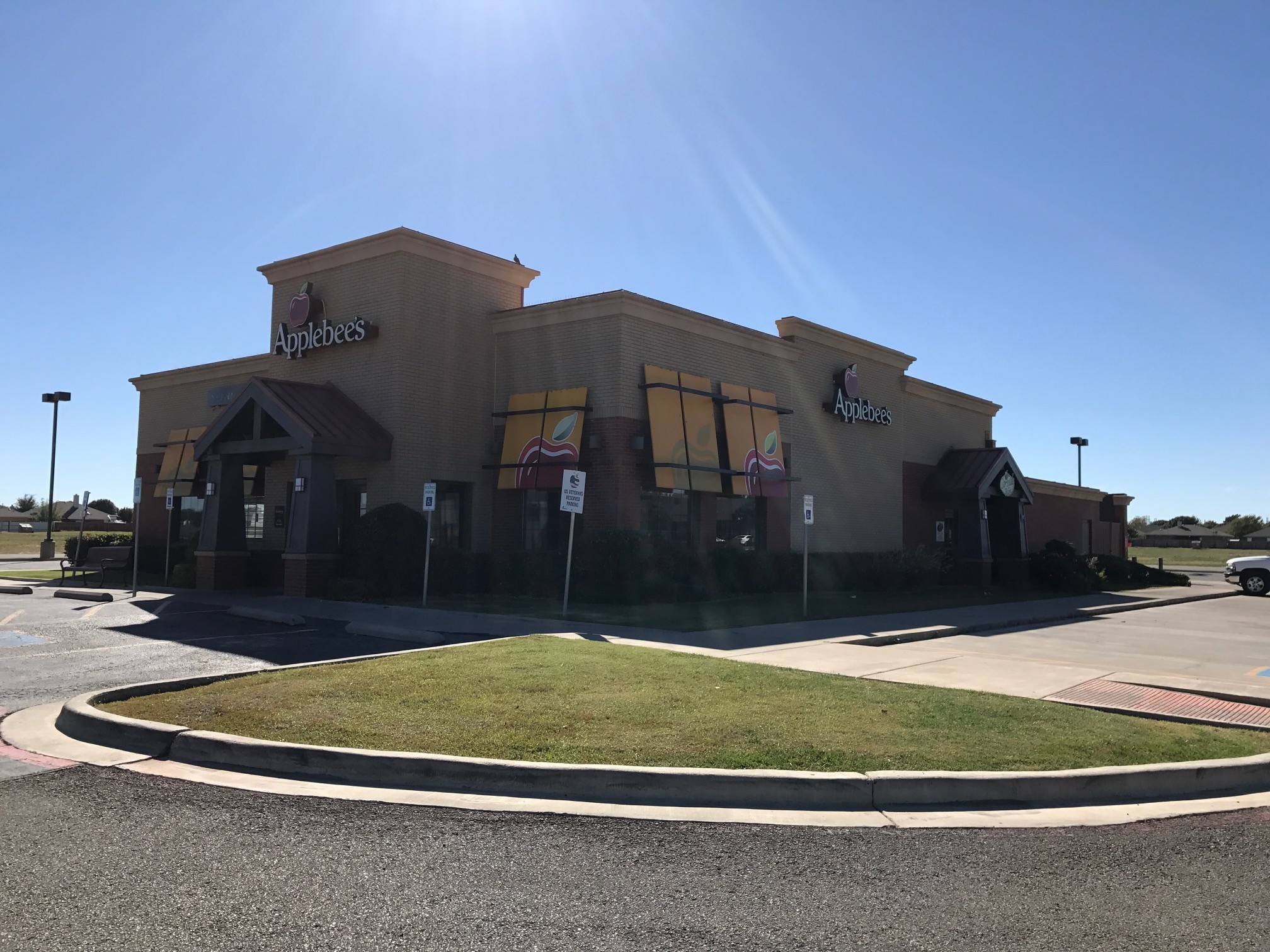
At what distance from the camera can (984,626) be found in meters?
19.0

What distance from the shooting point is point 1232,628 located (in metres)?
20.2

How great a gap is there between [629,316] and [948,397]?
59.1 ft

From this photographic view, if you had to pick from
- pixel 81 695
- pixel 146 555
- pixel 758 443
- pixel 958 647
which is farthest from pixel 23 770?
pixel 146 555

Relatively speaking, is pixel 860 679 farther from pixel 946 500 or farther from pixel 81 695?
pixel 946 500

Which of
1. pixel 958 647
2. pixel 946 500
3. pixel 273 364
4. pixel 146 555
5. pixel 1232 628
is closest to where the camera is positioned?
pixel 958 647

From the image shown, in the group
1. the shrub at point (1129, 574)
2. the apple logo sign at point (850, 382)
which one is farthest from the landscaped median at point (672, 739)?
the shrub at point (1129, 574)

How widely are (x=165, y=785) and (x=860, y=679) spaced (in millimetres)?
7214

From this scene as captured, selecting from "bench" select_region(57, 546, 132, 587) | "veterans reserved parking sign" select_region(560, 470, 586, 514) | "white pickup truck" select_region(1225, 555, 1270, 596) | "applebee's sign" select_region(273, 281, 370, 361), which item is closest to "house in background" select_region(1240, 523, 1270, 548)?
"white pickup truck" select_region(1225, 555, 1270, 596)

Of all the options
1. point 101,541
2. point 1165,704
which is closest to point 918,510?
point 1165,704

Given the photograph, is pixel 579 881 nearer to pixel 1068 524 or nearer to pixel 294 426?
pixel 294 426

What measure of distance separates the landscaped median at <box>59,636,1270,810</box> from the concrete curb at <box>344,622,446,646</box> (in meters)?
4.10

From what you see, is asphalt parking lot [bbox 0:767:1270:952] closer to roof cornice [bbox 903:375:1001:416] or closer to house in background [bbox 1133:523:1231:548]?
roof cornice [bbox 903:375:1001:416]

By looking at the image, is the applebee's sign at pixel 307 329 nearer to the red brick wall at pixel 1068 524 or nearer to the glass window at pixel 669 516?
the glass window at pixel 669 516

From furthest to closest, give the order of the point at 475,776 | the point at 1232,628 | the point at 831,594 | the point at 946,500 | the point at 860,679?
the point at 946,500, the point at 831,594, the point at 1232,628, the point at 860,679, the point at 475,776
